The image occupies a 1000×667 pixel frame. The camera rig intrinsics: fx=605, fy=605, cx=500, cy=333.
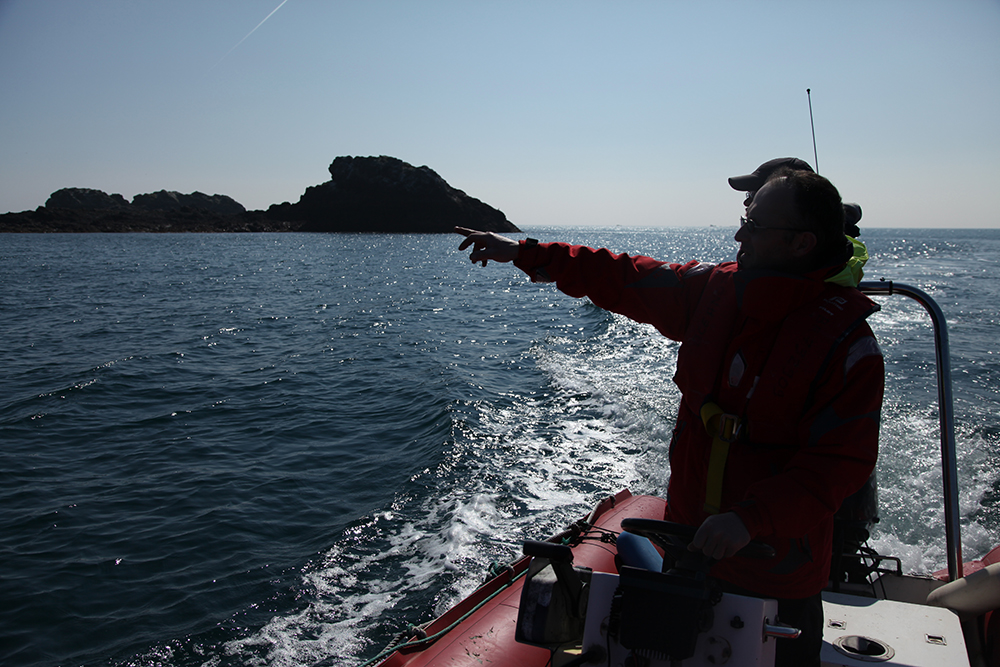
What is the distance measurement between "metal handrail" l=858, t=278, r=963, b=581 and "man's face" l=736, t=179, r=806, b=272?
1315mm

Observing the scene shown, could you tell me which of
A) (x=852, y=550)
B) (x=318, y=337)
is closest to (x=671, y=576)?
(x=852, y=550)

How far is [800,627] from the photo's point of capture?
1538 millimetres

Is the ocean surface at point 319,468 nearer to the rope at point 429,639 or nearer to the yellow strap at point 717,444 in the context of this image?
the rope at point 429,639

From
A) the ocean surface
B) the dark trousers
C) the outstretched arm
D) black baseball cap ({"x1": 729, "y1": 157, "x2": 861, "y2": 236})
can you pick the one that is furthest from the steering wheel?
the ocean surface

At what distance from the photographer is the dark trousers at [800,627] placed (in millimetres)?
1520

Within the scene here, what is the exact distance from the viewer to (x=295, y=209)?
92312 millimetres

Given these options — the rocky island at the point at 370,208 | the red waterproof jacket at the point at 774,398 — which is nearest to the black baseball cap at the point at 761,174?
the red waterproof jacket at the point at 774,398

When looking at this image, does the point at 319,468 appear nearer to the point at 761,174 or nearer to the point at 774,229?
the point at 761,174

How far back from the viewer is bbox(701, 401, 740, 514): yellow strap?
1.48m

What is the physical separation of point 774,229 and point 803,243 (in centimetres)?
7

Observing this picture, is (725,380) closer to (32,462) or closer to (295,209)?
(32,462)

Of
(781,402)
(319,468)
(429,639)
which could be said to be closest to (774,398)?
(781,402)

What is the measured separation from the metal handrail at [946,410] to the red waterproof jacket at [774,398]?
4.14ft

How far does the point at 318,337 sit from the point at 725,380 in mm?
12922
